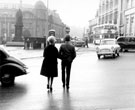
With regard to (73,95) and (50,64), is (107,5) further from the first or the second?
(73,95)

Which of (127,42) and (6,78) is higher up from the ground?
(127,42)

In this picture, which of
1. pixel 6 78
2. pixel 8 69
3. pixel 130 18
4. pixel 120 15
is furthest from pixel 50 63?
pixel 120 15

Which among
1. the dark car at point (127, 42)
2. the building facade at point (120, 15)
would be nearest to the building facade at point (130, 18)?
the building facade at point (120, 15)

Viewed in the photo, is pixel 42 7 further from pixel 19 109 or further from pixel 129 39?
pixel 19 109

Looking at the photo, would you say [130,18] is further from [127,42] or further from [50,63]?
[50,63]

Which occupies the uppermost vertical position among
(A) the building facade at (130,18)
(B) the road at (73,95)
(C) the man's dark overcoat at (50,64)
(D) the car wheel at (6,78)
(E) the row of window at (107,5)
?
(E) the row of window at (107,5)

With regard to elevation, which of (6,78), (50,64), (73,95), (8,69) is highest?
(50,64)

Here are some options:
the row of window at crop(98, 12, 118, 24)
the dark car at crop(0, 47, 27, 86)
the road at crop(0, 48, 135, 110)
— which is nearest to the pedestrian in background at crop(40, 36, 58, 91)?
the road at crop(0, 48, 135, 110)

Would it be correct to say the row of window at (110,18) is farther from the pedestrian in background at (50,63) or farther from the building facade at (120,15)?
the pedestrian in background at (50,63)

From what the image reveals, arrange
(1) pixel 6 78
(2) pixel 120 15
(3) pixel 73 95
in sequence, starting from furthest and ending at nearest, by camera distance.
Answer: (2) pixel 120 15, (1) pixel 6 78, (3) pixel 73 95

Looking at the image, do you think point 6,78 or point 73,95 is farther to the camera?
point 6,78

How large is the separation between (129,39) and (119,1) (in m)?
46.5

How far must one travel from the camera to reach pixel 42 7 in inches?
4697

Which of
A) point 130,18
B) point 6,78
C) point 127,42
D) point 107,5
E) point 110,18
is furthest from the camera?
point 107,5
